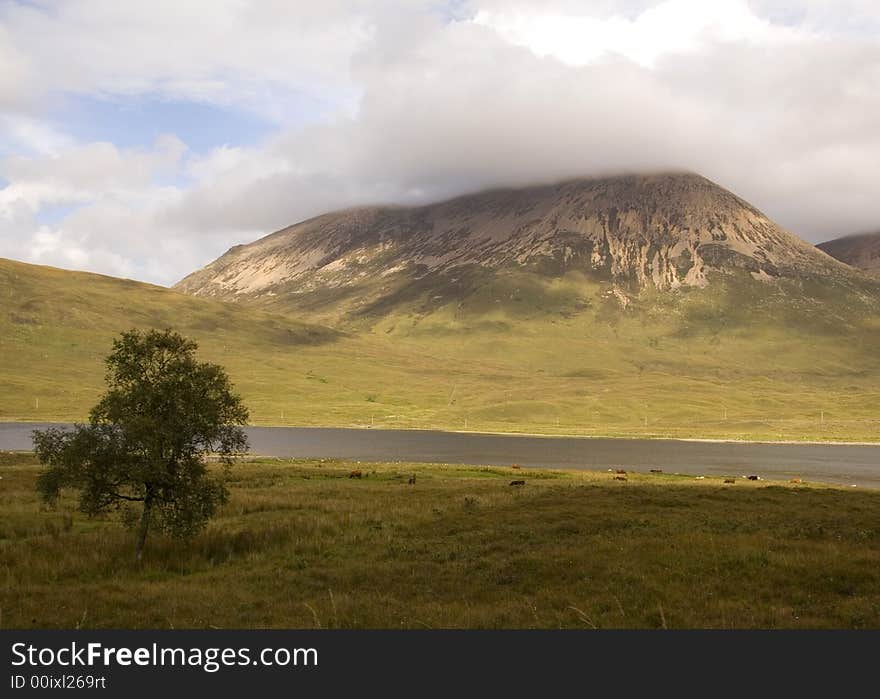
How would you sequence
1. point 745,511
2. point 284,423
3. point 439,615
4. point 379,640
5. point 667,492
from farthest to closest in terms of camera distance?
point 284,423, point 667,492, point 745,511, point 439,615, point 379,640

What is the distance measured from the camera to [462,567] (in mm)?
25219

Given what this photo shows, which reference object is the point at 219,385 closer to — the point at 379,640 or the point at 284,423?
the point at 379,640

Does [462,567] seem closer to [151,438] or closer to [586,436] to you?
[151,438]

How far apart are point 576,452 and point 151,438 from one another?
104978 millimetres

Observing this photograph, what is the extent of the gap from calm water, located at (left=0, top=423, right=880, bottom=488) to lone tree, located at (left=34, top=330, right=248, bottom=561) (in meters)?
73.9

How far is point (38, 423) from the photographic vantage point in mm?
170750

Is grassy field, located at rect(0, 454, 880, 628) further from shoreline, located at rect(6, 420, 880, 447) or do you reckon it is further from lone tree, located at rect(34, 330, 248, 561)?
shoreline, located at rect(6, 420, 880, 447)

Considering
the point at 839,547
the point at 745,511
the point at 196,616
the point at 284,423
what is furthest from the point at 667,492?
the point at 284,423

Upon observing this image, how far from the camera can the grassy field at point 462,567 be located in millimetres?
19047

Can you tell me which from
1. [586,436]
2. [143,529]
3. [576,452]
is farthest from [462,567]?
[586,436]

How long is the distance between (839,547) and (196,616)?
74.9 feet

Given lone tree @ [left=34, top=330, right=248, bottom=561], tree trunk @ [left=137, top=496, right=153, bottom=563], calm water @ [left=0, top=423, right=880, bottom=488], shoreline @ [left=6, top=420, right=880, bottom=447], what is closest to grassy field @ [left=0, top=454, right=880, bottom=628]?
tree trunk @ [left=137, top=496, right=153, bottom=563]

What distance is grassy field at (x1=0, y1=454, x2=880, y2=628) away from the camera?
62.5ft

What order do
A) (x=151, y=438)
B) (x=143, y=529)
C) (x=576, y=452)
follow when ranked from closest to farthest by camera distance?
(x=143, y=529)
(x=151, y=438)
(x=576, y=452)
